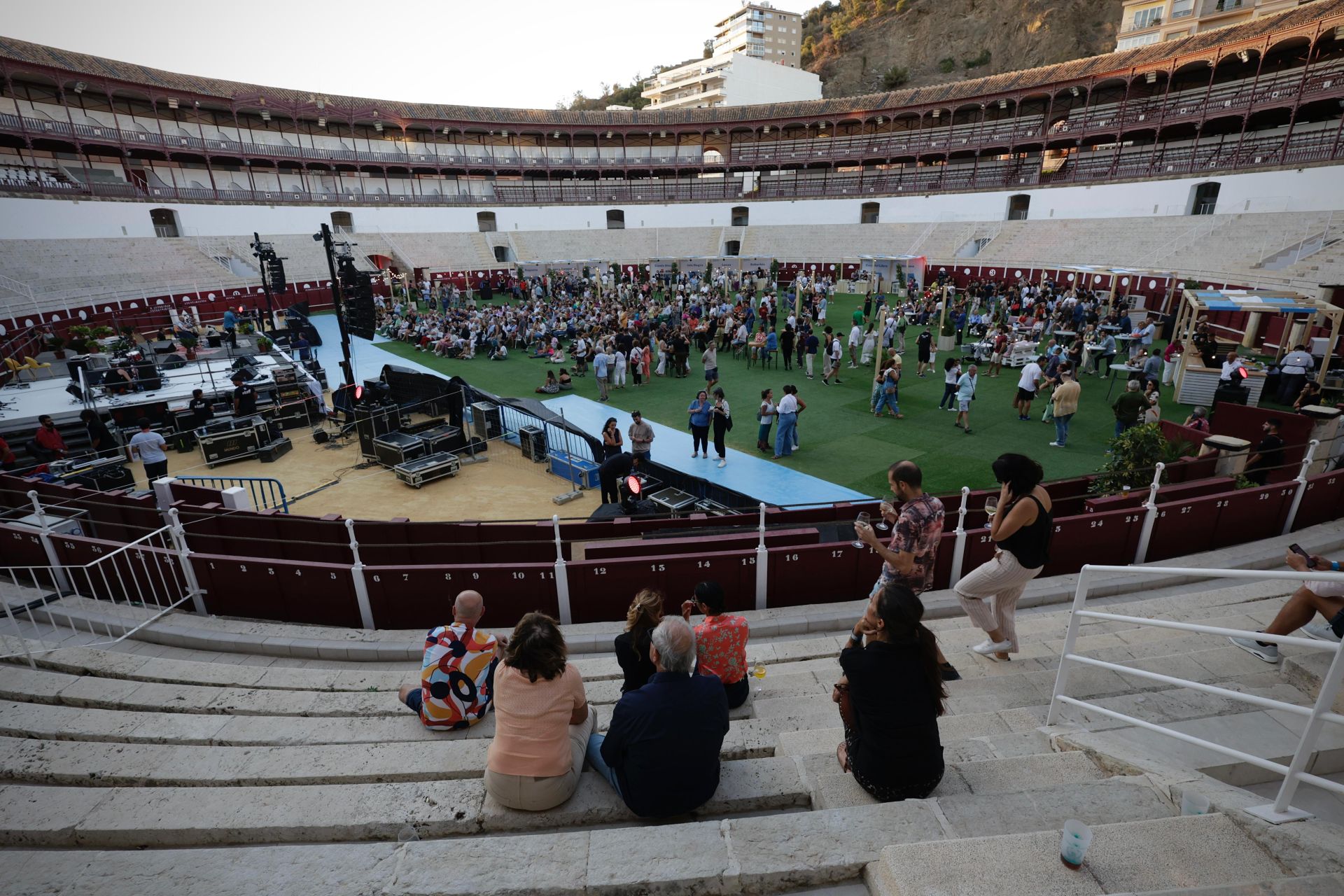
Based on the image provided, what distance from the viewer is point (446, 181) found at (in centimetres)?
5156

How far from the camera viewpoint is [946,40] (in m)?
74.2

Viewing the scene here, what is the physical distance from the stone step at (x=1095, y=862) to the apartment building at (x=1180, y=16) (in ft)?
204

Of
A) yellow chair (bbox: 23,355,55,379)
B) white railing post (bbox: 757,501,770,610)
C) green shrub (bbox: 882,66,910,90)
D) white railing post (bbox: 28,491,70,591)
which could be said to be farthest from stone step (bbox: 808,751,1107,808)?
green shrub (bbox: 882,66,910,90)

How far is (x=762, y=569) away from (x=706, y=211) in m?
49.2

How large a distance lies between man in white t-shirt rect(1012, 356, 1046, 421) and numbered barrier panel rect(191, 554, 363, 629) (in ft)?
44.0

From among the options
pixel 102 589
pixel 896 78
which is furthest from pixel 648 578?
pixel 896 78

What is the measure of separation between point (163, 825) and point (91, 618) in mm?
4418

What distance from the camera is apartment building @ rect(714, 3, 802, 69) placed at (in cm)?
10612

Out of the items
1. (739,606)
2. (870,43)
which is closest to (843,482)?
(739,606)

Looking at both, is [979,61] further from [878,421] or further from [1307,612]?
[1307,612]

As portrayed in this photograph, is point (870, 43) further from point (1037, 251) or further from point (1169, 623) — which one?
point (1169, 623)

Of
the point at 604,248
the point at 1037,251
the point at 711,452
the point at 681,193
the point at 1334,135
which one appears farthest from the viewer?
the point at 681,193

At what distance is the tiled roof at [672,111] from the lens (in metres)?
33.2

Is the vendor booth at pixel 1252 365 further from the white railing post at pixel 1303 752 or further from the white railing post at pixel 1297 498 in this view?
the white railing post at pixel 1303 752
